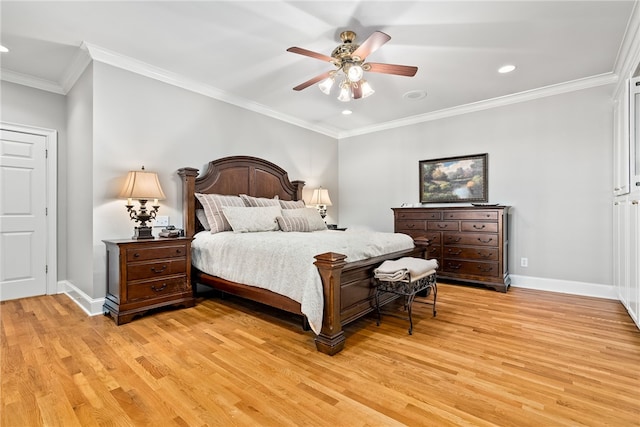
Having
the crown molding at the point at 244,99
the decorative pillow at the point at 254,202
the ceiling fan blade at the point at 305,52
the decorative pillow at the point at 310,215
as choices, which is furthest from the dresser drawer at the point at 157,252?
the ceiling fan blade at the point at 305,52

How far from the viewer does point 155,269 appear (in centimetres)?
301

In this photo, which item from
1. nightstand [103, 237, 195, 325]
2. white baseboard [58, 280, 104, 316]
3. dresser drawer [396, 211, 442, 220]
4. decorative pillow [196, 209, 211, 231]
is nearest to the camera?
nightstand [103, 237, 195, 325]

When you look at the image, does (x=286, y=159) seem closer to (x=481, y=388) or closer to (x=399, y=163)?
(x=399, y=163)

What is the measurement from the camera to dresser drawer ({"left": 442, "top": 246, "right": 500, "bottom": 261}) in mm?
3949

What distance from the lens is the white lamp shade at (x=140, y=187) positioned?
9.87 ft

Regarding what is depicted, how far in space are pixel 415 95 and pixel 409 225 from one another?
1.92 m

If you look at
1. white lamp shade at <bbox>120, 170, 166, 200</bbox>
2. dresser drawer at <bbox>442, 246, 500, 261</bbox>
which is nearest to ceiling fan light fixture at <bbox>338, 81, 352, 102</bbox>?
white lamp shade at <bbox>120, 170, 166, 200</bbox>

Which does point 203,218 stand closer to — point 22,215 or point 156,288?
point 156,288

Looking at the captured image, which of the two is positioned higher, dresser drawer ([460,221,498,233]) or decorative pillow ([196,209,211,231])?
decorative pillow ([196,209,211,231])

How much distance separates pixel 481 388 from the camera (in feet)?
5.71

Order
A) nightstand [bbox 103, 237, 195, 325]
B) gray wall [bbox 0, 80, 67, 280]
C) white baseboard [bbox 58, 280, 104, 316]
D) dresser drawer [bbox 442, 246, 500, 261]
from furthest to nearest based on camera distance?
1. dresser drawer [bbox 442, 246, 500, 261]
2. gray wall [bbox 0, 80, 67, 280]
3. white baseboard [bbox 58, 280, 104, 316]
4. nightstand [bbox 103, 237, 195, 325]

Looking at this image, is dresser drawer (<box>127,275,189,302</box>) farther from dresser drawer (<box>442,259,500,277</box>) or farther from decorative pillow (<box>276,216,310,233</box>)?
dresser drawer (<box>442,259,500,277</box>)

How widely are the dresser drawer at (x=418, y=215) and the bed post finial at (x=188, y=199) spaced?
3063 mm

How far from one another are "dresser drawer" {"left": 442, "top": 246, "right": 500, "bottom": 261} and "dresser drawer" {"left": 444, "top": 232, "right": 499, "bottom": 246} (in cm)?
7
